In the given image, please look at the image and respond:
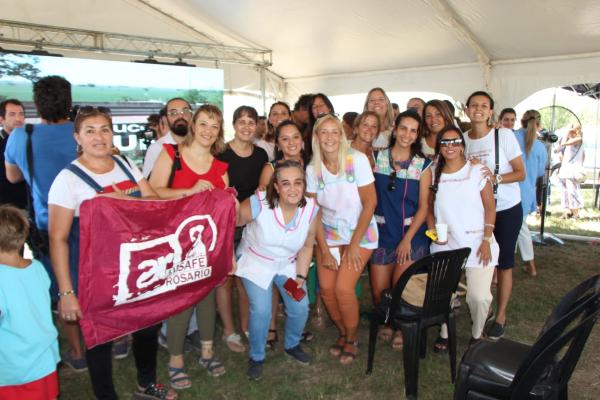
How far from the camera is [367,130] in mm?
3662

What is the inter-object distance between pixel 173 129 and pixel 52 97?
112cm

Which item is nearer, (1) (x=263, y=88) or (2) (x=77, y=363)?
(2) (x=77, y=363)

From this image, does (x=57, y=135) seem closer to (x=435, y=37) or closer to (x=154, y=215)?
(x=154, y=215)

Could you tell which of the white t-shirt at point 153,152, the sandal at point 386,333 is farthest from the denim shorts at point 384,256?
the white t-shirt at point 153,152

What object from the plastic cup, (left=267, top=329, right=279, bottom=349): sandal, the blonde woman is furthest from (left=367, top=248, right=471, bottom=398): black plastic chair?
the blonde woman

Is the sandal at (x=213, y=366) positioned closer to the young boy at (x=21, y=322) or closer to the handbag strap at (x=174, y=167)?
the young boy at (x=21, y=322)

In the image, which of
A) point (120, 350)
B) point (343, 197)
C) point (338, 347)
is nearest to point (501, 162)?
point (343, 197)

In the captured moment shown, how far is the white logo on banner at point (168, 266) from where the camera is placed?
2412 mm

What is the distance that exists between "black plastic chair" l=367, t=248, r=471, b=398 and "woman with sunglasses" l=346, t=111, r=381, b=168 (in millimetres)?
1088

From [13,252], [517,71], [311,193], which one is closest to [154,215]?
[13,252]

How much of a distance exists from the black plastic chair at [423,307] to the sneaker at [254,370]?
0.90 meters

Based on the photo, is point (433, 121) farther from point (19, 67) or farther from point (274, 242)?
point (19, 67)

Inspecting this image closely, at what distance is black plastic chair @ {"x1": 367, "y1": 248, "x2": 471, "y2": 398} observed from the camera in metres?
2.82

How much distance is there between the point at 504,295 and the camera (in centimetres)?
376
